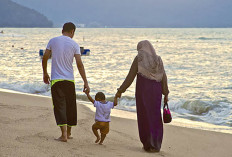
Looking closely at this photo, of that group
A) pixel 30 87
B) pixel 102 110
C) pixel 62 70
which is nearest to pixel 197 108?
pixel 30 87

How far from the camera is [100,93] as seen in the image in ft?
18.4

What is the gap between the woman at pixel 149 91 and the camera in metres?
5.68

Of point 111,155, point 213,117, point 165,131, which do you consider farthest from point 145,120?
point 213,117

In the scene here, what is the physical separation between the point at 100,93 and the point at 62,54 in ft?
2.52

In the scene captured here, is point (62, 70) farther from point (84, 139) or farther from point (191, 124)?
point (191, 124)

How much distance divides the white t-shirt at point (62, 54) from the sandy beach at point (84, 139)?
93cm

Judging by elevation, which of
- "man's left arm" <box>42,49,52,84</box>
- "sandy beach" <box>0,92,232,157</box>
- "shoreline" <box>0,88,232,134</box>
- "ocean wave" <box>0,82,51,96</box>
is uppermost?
"man's left arm" <box>42,49,52,84</box>

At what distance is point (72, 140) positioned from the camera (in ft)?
19.2

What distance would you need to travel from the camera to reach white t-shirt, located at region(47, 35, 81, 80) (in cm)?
536

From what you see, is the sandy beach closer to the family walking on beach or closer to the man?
the family walking on beach

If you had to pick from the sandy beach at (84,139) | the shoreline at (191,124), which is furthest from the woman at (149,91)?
the shoreline at (191,124)

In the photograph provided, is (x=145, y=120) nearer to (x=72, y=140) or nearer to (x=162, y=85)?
(x=162, y=85)

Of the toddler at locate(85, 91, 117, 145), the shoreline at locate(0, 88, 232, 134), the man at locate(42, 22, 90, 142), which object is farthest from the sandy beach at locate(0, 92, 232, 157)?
the shoreline at locate(0, 88, 232, 134)

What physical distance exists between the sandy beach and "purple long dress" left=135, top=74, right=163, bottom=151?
206 mm
